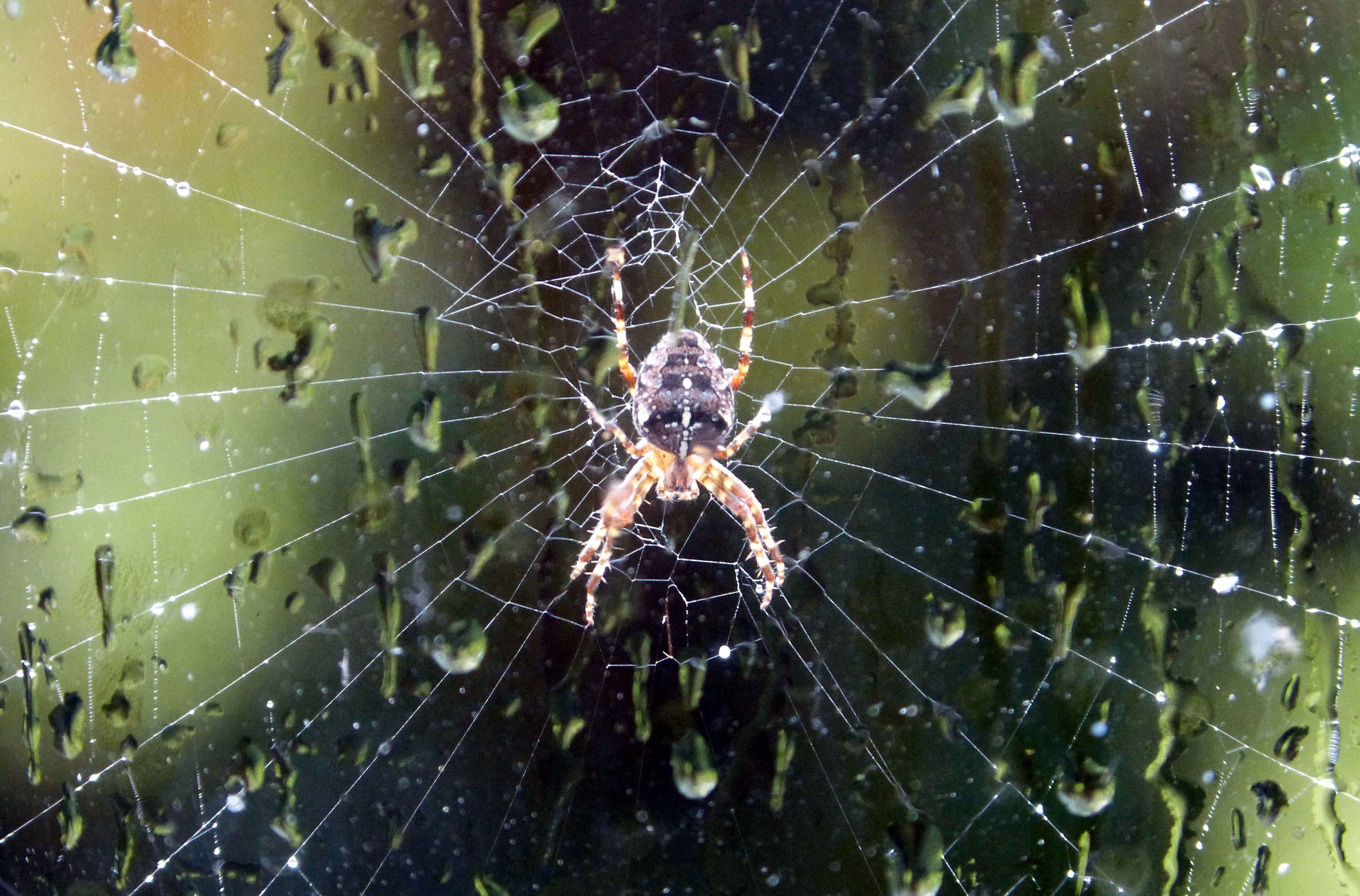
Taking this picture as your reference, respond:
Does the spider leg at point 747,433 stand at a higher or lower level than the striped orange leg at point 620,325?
lower

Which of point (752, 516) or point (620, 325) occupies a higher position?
point (620, 325)

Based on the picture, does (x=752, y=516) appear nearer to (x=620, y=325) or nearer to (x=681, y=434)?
(x=681, y=434)

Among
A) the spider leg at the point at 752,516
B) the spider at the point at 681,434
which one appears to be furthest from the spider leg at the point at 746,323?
the spider leg at the point at 752,516

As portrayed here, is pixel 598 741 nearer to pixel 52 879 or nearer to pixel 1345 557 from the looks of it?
pixel 52 879

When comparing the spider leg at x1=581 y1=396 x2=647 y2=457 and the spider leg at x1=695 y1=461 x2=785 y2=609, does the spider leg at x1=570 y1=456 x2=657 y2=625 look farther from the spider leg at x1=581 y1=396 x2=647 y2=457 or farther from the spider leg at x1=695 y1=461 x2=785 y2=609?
the spider leg at x1=695 y1=461 x2=785 y2=609

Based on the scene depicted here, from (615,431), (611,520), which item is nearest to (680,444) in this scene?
(615,431)

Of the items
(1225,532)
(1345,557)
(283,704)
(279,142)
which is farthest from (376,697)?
(1345,557)

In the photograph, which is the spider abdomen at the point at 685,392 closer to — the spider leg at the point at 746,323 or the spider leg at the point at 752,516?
the spider leg at the point at 746,323
